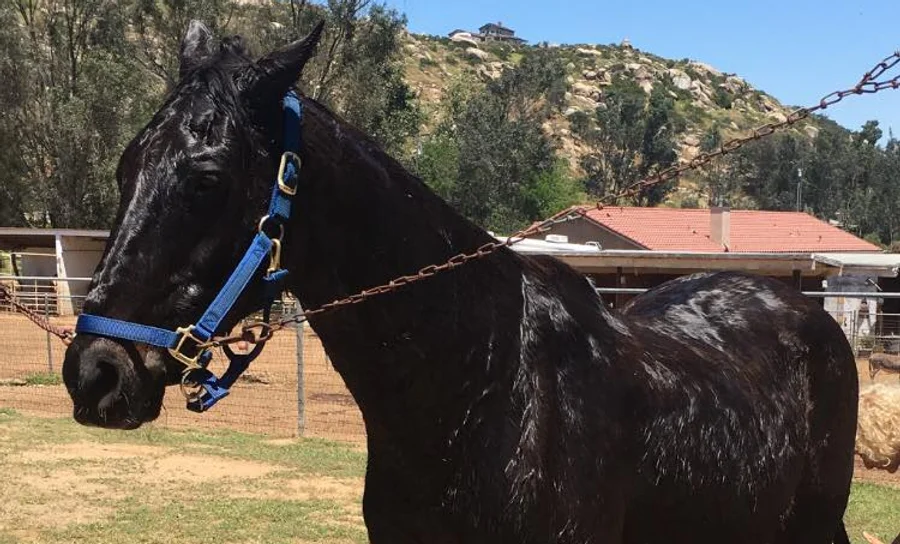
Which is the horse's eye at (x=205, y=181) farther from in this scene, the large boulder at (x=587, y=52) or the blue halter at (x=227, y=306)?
the large boulder at (x=587, y=52)

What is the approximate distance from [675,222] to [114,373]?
34482 millimetres

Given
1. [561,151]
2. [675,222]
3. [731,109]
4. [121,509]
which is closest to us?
[121,509]

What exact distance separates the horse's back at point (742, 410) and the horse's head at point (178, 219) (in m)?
1.33

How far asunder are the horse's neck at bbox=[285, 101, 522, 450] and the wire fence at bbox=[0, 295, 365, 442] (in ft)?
21.3

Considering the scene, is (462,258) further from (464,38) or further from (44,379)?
(464,38)

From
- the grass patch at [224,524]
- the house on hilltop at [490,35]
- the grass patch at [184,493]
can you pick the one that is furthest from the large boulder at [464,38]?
the grass patch at [224,524]

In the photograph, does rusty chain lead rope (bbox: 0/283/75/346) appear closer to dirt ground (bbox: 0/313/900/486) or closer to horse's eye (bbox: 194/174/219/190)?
horse's eye (bbox: 194/174/219/190)

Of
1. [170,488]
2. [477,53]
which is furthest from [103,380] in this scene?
[477,53]

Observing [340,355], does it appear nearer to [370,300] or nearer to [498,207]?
[370,300]

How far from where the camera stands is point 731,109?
129 metres

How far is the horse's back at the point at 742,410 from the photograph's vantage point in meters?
2.68

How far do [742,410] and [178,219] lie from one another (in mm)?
2094

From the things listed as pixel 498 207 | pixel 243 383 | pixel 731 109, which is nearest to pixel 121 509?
pixel 243 383

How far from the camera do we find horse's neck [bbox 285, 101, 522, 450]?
86.4 inches
